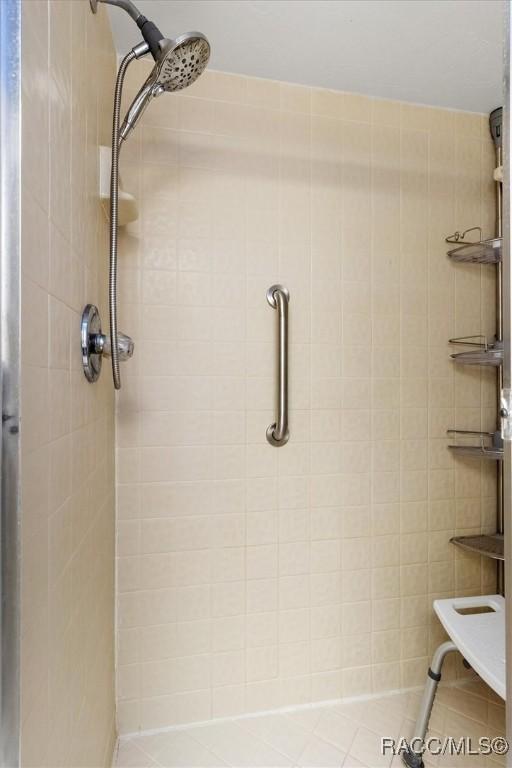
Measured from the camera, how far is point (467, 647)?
4.66 ft

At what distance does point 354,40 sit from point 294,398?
3.60 ft

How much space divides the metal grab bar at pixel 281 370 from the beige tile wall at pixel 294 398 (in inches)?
1.5

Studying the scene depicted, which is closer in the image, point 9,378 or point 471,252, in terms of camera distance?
point 9,378

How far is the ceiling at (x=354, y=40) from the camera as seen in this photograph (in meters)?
1.39

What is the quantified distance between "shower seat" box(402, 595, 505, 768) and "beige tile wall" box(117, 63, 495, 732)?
280 mm

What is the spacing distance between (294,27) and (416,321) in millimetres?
1016

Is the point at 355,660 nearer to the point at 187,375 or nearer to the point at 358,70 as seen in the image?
the point at 187,375

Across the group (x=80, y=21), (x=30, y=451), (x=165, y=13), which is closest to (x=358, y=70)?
(x=165, y=13)

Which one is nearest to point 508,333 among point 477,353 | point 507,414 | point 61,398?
point 507,414

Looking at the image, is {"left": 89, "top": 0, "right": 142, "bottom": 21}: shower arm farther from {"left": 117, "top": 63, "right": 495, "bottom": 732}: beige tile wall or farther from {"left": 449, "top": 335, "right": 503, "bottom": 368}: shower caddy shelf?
{"left": 449, "top": 335, "right": 503, "bottom": 368}: shower caddy shelf

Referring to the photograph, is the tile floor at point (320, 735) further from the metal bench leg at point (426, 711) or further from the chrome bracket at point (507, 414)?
the chrome bracket at point (507, 414)

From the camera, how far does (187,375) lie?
1669mm

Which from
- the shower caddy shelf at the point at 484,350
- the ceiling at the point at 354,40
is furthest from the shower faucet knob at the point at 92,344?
the shower caddy shelf at the point at 484,350

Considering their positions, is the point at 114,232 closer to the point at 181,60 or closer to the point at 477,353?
the point at 181,60
